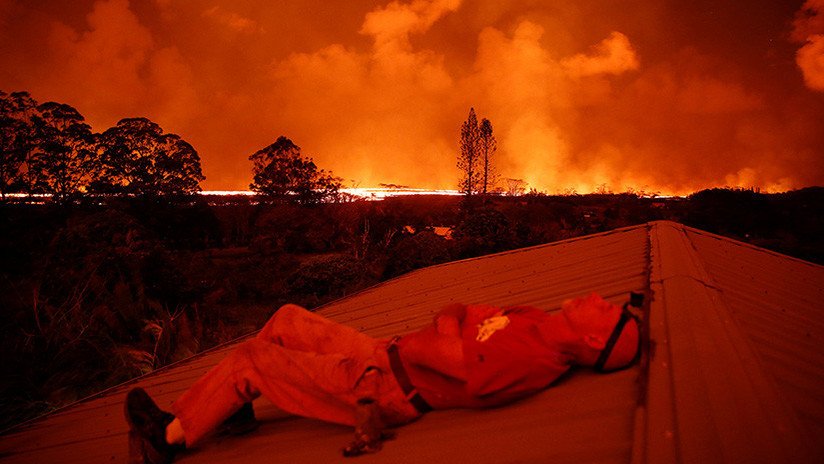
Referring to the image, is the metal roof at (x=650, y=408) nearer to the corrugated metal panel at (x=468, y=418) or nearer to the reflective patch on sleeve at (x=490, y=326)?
the corrugated metal panel at (x=468, y=418)

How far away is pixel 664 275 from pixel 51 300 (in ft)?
37.3

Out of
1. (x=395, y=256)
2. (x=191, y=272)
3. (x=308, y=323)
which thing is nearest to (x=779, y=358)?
(x=308, y=323)

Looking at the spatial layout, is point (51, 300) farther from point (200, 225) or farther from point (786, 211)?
point (786, 211)

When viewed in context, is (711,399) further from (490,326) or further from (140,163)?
(140,163)

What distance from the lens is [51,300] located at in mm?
8820

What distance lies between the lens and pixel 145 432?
2.33 m

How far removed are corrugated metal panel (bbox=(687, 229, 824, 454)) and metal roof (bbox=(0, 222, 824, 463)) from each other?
12mm

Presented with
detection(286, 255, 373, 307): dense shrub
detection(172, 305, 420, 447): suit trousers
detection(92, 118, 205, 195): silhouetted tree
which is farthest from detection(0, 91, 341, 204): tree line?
detection(172, 305, 420, 447): suit trousers

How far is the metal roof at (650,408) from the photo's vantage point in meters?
1.40

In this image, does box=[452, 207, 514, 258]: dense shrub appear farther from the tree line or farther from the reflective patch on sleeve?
the tree line

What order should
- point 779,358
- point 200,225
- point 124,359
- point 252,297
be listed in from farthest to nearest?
point 200,225, point 252,297, point 124,359, point 779,358

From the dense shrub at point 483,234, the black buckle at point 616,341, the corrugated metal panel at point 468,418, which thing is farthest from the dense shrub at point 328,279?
the black buckle at point 616,341

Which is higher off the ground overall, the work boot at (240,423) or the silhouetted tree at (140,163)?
the silhouetted tree at (140,163)

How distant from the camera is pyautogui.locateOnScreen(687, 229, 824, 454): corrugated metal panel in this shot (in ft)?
5.77
